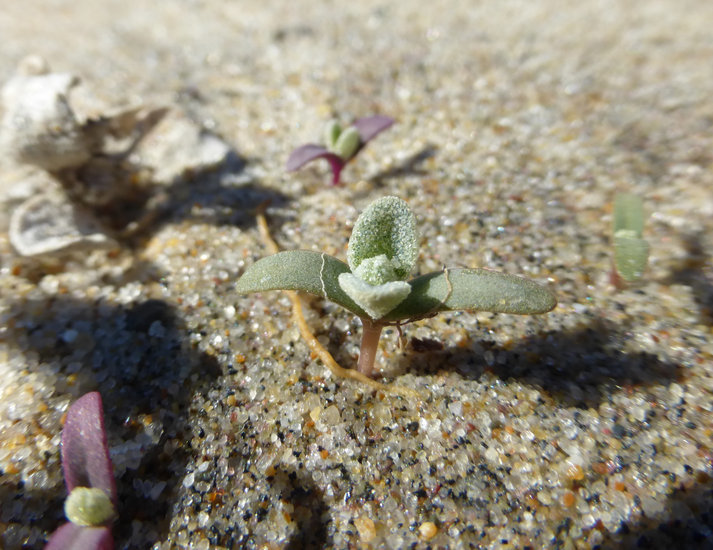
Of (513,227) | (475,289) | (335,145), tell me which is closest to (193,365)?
(475,289)

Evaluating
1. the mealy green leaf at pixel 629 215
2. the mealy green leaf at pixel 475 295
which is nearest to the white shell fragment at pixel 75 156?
the mealy green leaf at pixel 475 295

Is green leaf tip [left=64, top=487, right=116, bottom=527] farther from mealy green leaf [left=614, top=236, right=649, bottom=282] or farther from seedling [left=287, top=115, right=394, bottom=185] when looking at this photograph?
mealy green leaf [left=614, top=236, right=649, bottom=282]

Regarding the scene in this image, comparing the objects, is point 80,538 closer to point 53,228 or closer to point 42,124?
point 53,228

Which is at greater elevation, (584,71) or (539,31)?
(539,31)

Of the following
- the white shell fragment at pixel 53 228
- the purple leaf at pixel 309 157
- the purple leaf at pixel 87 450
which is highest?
the purple leaf at pixel 309 157

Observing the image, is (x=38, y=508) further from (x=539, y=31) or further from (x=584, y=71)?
(x=539, y=31)

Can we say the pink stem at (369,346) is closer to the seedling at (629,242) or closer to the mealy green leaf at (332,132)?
A: the seedling at (629,242)
